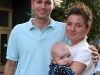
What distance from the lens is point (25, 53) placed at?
3115 mm

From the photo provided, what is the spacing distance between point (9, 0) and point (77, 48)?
10789mm

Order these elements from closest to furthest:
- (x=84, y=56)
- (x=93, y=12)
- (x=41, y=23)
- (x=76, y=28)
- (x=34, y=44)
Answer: (x=84, y=56), (x=76, y=28), (x=34, y=44), (x=41, y=23), (x=93, y=12)

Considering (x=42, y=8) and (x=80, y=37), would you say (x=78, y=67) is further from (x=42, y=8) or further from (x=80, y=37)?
(x=42, y=8)

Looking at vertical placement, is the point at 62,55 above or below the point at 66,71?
above

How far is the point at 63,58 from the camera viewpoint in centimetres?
252

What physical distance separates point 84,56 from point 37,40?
72 cm

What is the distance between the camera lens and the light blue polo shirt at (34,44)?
3.08m

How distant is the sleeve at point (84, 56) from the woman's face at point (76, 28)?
6.1 inches

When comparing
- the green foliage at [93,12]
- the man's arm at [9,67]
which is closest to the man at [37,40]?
the man's arm at [9,67]

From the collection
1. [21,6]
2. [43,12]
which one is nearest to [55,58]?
[43,12]

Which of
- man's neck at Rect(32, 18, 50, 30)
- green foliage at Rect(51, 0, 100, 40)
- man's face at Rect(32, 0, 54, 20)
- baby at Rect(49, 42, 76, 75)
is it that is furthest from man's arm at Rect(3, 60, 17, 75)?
green foliage at Rect(51, 0, 100, 40)

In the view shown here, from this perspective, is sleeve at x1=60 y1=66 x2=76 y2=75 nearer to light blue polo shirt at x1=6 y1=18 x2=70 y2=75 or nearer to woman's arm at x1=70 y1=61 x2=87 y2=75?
woman's arm at x1=70 y1=61 x2=87 y2=75

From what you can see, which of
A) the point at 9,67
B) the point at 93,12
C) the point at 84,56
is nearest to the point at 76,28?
the point at 84,56

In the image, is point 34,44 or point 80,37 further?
point 34,44
